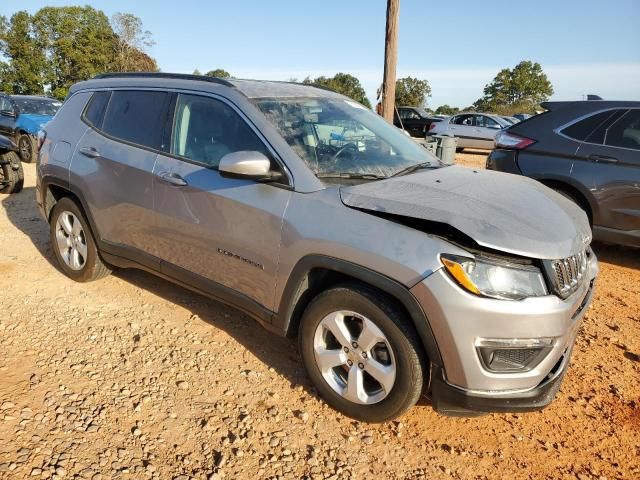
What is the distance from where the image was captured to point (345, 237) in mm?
2432

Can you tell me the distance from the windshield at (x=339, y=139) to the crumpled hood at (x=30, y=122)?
34.3ft

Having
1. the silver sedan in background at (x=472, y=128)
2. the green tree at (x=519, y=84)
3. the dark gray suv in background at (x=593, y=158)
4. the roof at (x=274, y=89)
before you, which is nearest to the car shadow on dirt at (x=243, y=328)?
the roof at (x=274, y=89)

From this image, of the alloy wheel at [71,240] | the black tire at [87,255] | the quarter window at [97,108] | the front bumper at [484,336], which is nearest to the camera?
the front bumper at [484,336]

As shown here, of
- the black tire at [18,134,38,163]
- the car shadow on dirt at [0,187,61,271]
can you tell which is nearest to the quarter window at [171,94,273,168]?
the car shadow on dirt at [0,187,61,271]

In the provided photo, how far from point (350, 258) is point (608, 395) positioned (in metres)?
1.92

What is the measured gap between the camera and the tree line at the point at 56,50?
51625mm

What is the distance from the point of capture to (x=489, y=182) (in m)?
2.95

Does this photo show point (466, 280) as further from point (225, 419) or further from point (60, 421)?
point (60, 421)

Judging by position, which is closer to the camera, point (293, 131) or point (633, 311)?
point (293, 131)

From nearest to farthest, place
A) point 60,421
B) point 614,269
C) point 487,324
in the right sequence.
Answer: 1. point 487,324
2. point 60,421
3. point 614,269

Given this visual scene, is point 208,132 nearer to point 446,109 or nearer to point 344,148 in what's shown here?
point 344,148

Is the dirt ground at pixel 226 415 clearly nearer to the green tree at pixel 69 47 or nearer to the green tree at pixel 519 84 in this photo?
the green tree at pixel 69 47

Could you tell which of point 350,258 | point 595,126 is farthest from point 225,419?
point 595,126

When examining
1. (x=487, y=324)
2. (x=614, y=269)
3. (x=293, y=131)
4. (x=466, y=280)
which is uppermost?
(x=293, y=131)
